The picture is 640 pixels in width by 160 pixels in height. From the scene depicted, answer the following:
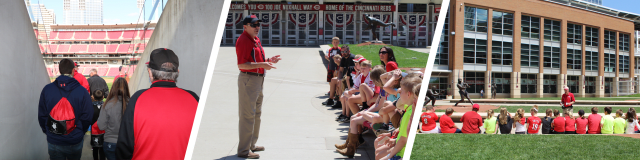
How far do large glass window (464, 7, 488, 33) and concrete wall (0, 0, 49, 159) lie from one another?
39.3m

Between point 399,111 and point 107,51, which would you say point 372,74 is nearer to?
point 399,111

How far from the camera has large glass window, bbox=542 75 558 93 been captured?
43.7 m

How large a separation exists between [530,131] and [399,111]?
8.98 meters

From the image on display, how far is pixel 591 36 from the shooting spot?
48.2 m

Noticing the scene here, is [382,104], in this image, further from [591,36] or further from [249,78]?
[591,36]

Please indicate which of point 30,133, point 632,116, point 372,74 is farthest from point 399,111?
point 632,116

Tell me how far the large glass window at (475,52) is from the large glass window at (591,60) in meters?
18.5

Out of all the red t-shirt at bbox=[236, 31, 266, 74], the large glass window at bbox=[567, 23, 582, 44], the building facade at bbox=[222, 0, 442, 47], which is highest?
the large glass window at bbox=[567, 23, 582, 44]

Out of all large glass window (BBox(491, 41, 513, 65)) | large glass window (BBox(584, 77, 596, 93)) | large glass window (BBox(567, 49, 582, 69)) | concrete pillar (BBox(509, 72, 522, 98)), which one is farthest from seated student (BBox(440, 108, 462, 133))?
large glass window (BBox(584, 77, 596, 93))

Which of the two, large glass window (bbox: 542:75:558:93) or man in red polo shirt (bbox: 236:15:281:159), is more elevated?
man in red polo shirt (bbox: 236:15:281:159)

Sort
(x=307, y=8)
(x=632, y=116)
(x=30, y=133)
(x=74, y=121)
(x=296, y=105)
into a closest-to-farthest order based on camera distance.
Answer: (x=74, y=121) < (x=30, y=133) < (x=296, y=105) < (x=632, y=116) < (x=307, y=8)

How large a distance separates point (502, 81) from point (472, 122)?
33.8 m

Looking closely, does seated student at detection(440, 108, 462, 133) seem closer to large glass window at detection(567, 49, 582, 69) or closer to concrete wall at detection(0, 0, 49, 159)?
concrete wall at detection(0, 0, 49, 159)

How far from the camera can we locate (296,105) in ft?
18.2
